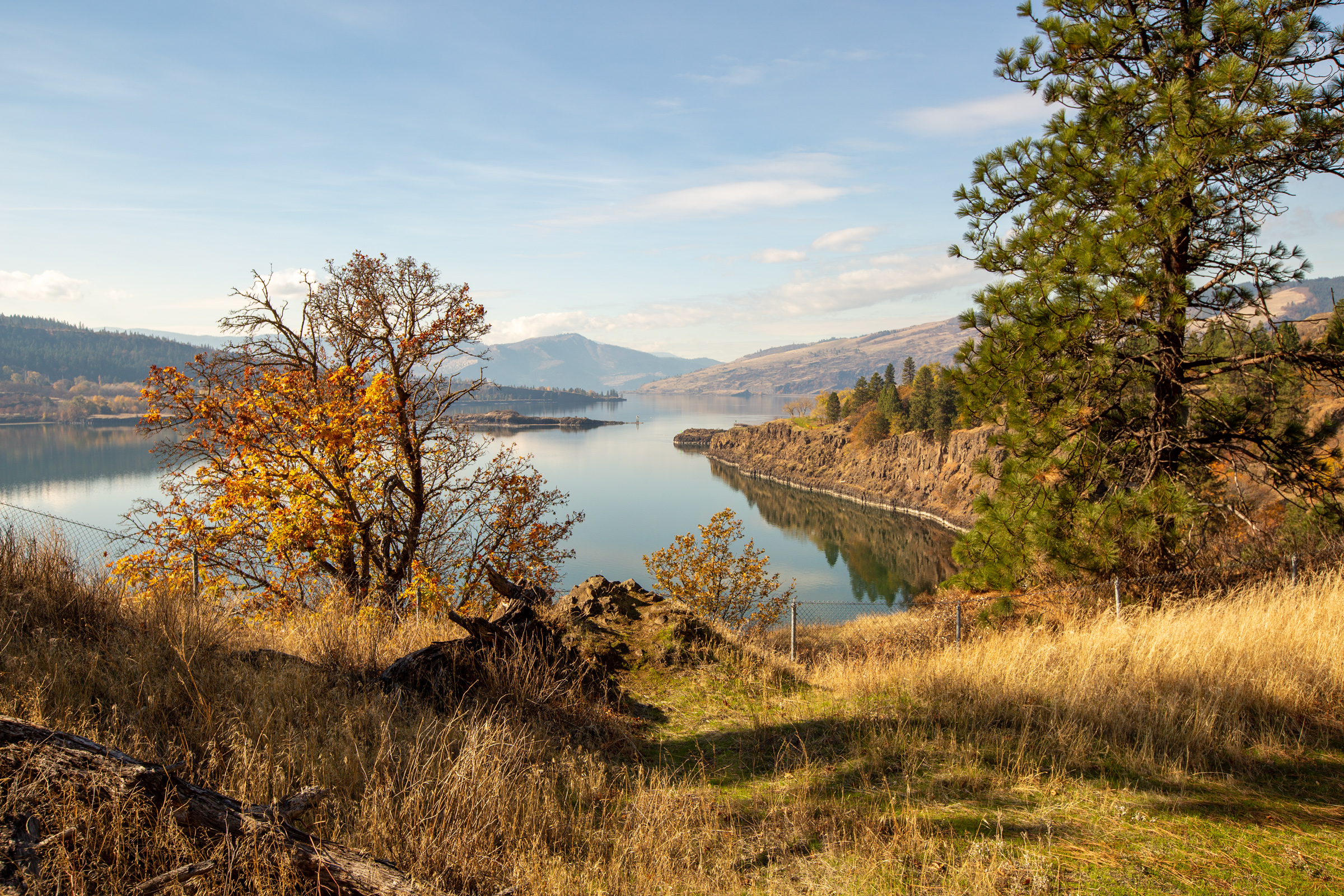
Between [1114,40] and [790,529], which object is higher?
[1114,40]

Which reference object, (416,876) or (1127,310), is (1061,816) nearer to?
(416,876)

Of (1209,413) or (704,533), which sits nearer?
(1209,413)

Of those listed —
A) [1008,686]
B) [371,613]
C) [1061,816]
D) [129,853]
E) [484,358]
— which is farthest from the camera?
[484,358]

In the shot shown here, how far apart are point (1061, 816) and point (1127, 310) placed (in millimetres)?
6336

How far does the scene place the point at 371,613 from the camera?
7555 millimetres

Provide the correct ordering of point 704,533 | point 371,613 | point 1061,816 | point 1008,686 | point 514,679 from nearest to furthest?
1. point 1061,816
2. point 514,679
3. point 1008,686
4. point 371,613
5. point 704,533

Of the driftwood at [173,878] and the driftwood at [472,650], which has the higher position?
the driftwood at [173,878]

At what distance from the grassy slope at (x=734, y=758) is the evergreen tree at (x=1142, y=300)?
2949 mm

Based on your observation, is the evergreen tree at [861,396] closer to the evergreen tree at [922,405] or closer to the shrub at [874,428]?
the shrub at [874,428]

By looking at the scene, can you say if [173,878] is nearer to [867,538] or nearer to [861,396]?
[867,538]

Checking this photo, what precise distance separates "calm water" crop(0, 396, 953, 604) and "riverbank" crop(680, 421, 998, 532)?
266 cm

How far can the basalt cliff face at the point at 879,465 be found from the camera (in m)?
70.9

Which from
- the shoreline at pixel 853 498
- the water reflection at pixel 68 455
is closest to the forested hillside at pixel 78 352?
the water reflection at pixel 68 455

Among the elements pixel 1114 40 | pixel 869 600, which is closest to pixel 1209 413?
pixel 1114 40
